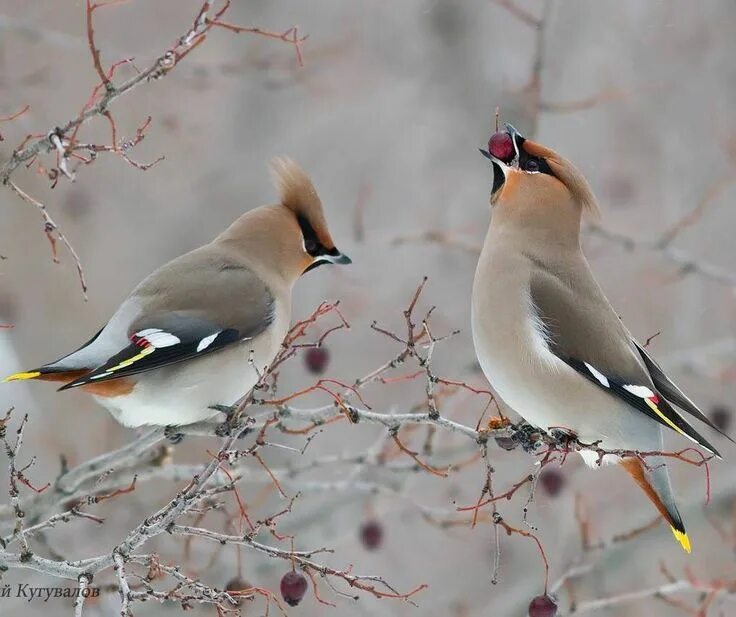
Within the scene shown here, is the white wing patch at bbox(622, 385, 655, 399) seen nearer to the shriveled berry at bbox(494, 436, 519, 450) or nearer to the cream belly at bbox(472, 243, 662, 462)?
the cream belly at bbox(472, 243, 662, 462)

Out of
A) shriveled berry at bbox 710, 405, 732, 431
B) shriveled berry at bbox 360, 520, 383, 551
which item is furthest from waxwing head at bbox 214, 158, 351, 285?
shriveled berry at bbox 710, 405, 732, 431

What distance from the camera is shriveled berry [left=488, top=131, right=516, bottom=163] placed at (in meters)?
4.01

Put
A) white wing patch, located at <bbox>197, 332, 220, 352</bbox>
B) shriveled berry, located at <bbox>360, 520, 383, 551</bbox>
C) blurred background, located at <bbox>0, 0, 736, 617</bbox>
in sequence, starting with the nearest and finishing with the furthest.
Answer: white wing patch, located at <bbox>197, 332, 220, 352</bbox> < shriveled berry, located at <bbox>360, 520, 383, 551</bbox> < blurred background, located at <bbox>0, 0, 736, 617</bbox>

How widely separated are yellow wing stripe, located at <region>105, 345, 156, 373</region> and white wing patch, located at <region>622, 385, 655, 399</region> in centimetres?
162

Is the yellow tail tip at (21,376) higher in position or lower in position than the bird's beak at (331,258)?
lower

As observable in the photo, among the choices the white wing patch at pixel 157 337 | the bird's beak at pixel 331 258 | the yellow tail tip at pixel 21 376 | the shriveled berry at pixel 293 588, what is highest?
the bird's beak at pixel 331 258

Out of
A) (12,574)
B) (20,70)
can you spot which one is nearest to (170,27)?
(20,70)

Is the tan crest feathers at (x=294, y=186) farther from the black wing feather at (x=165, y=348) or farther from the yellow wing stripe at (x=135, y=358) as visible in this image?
the yellow wing stripe at (x=135, y=358)

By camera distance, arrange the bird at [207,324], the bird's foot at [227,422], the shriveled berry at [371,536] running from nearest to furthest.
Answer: the bird's foot at [227,422] < the bird at [207,324] < the shriveled berry at [371,536]

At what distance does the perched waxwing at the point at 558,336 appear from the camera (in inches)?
145

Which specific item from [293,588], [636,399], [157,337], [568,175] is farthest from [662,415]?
[157,337]

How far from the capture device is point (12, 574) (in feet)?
18.1

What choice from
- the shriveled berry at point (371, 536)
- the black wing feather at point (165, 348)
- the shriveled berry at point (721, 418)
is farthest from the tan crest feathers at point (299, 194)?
the shriveled berry at point (721, 418)

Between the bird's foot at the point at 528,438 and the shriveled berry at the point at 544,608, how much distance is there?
47cm
